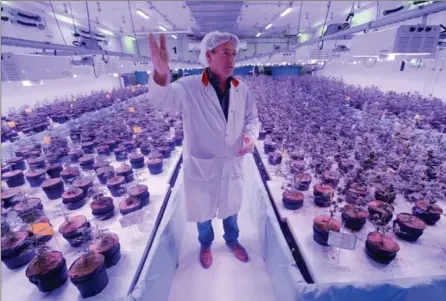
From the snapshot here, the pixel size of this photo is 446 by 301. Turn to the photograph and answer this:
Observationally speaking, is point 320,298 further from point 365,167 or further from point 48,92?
point 48,92

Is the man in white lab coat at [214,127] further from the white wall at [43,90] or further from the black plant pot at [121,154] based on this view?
the white wall at [43,90]

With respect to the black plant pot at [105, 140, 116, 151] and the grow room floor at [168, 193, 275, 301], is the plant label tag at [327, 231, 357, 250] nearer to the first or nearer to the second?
the grow room floor at [168, 193, 275, 301]

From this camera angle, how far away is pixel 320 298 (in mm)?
1321

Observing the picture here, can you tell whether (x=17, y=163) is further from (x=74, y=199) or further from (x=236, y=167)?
(x=236, y=167)

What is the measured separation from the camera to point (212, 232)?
7.16ft

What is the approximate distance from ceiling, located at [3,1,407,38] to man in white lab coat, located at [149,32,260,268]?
2.28 meters

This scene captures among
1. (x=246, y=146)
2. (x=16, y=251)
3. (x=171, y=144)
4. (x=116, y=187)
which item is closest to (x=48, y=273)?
(x=16, y=251)

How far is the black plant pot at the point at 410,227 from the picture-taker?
1.65 m

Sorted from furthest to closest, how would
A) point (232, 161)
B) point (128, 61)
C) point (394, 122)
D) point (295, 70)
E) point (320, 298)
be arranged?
point (295, 70) → point (128, 61) → point (394, 122) → point (232, 161) → point (320, 298)

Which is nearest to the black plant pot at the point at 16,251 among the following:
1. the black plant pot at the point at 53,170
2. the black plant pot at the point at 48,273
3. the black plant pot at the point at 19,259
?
the black plant pot at the point at 19,259

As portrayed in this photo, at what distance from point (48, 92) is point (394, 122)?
868 cm

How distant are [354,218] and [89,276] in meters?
1.78

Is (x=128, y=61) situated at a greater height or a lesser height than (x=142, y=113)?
greater

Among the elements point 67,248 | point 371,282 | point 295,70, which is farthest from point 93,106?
point 295,70
